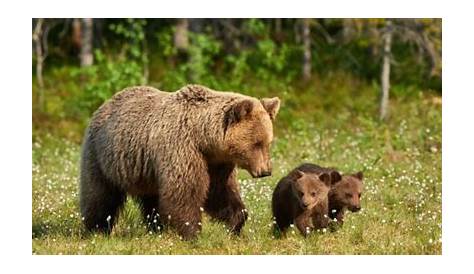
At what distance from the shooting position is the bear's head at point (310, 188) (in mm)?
9062

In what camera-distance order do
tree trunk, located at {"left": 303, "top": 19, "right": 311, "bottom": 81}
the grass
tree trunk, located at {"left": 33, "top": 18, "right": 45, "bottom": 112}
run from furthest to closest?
tree trunk, located at {"left": 303, "top": 19, "right": 311, "bottom": 81}
tree trunk, located at {"left": 33, "top": 18, "right": 45, "bottom": 112}
the grass

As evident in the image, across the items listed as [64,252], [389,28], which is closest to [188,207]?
[64,252]

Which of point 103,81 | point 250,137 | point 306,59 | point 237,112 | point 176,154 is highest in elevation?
point 306,59

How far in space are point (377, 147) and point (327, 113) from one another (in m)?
4.36

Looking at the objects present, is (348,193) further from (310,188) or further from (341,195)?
(310,188)

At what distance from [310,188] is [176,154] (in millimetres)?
1494

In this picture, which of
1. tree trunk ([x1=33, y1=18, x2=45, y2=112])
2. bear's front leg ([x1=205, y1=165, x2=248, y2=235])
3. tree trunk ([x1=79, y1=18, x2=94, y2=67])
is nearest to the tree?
tree trunk ([x1=33, y1=18, x2=45, y2=112])

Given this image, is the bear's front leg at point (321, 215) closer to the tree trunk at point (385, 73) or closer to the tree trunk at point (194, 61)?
the tree trunk at point (385, 73)

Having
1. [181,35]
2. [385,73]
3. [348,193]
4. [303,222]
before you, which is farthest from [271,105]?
[181,35]

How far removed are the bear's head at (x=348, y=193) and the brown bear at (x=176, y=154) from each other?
1.10m

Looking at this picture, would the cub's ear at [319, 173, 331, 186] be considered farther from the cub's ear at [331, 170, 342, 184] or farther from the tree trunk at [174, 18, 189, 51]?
the tree trunk at [174, 18, 189, 51]

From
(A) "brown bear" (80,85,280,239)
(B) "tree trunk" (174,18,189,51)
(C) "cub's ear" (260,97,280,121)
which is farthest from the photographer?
(B) "tree trunk" (174,18,189,51)

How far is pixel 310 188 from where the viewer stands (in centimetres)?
913

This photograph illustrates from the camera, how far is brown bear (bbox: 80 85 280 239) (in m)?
8.88
